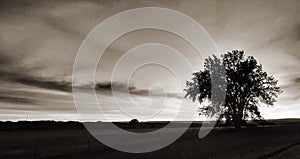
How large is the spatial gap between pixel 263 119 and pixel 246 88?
5.79 metres

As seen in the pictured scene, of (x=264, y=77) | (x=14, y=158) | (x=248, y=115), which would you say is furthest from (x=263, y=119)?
(x=14, y=158)

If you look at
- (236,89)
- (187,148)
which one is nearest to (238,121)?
(236,89)

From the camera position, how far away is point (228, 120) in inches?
2151

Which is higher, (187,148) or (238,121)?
(238,121)

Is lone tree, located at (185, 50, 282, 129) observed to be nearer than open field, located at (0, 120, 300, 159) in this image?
No

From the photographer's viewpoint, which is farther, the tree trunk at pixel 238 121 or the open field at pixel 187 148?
the tree trunk at pixel 238 121

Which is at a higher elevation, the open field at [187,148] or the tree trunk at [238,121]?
the tree trunk at [238,121]

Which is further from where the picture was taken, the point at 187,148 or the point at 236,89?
the point at 236,89

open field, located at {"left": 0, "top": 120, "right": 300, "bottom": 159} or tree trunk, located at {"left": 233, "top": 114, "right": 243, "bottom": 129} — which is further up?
tree trunk, located at {"left": 233, "top": 114, "right": 243, "bottom": 129}

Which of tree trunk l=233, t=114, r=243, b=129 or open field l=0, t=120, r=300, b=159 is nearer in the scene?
open field l=0, t=120, r=300, b=159

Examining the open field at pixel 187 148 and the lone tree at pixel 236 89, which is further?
the lone tree at pixel 236 89

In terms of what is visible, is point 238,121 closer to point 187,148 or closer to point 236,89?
point 236,89

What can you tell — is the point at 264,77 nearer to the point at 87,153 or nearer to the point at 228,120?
the point at 228,120

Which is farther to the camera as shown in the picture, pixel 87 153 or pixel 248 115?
pixel 248 115
